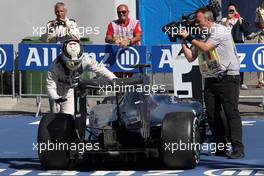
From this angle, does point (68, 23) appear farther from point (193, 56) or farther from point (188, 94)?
point (193, 56)

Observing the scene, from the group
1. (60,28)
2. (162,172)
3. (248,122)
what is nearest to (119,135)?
(162,172)

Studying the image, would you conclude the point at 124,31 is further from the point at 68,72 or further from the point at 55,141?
the point at 55,141

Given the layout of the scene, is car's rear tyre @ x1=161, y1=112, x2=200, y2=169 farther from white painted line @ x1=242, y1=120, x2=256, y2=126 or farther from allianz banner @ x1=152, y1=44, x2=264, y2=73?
allianz banner @ x1=152, y1=44, x2=264, y2=73

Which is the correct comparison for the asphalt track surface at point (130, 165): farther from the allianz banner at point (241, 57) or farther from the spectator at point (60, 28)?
the spectator at point (60, 28)

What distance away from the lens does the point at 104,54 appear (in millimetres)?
16188

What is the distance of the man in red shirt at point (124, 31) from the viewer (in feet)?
52.5

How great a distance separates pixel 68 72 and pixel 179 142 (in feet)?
5.94

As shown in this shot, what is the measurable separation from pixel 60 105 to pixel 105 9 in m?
8.47

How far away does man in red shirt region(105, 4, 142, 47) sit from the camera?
16.0 meters

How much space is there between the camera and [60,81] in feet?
37.8

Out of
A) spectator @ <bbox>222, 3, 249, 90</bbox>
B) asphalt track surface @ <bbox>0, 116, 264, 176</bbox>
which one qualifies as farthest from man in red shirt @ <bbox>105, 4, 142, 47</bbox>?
asphalt track surface @ <bbox>0, 116, 264, 176</bbox>

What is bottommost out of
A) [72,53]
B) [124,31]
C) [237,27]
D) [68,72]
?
[68,72]

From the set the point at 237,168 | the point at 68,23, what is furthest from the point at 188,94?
the point at 237,168

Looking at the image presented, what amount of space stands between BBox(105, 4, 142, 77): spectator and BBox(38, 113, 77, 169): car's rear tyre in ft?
17.1
